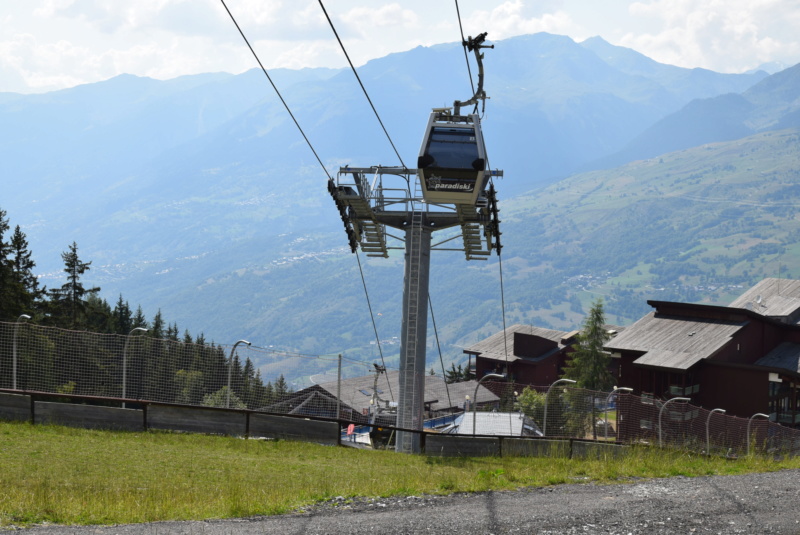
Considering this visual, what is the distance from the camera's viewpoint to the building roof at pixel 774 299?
2516 inches

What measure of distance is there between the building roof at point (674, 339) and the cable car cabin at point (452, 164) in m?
30.4

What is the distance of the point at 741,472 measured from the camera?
17.2 meters

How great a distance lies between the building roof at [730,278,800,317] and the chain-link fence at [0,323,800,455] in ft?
137

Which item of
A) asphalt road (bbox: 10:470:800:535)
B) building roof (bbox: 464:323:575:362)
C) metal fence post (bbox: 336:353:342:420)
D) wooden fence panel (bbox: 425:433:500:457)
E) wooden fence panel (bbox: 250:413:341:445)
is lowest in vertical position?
asphalt road (bbox: 10:470:800:535)

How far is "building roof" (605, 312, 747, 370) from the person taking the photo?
54.5 meters

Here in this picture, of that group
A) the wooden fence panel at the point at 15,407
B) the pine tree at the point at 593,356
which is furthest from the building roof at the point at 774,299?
the wooden fence panel at the point at 15,407

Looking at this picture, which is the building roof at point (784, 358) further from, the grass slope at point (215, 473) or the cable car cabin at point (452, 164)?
the grass slope at point (215, 473)

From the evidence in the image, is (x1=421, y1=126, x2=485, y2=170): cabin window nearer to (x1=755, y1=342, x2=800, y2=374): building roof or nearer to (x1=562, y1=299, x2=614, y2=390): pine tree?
(x1=755, y1=342, x2=800, y2=374): building roof

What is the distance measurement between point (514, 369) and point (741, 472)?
81.1 meters

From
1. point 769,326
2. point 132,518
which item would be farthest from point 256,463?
point 769,326

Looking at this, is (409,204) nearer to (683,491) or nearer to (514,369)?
Answer: (683,491)

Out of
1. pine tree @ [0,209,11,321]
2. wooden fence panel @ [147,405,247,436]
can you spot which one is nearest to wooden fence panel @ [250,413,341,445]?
wooden fence panel @ [147,405,247,436]

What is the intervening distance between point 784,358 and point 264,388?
4554 cm

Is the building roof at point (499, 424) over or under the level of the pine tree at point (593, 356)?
under
